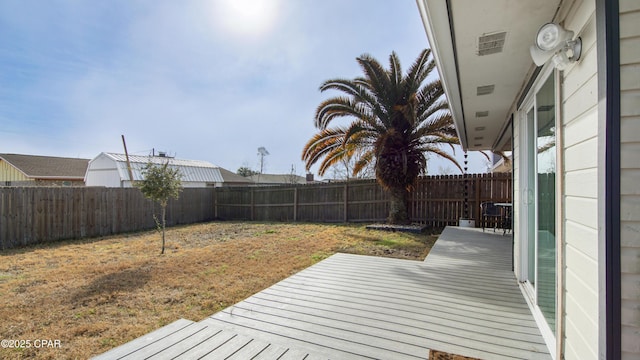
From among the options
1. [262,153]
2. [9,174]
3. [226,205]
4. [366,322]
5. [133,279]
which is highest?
[262,153]

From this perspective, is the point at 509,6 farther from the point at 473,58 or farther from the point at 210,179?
the point at 210,179

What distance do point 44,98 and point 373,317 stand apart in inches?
755

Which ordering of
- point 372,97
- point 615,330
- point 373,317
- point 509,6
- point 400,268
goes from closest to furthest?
point 615,330
point 509,6
point 373,317
point 400,268
point 372,97

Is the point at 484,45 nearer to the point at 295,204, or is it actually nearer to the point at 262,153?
the point at 295,204

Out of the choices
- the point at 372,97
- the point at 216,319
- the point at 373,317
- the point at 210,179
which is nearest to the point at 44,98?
the point at 210,179

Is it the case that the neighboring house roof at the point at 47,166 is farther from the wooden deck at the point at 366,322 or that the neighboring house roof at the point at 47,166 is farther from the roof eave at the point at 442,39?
the roof eave at the point at 442,39

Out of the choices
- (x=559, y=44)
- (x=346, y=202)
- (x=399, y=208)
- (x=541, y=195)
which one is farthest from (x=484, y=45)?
(x=346, y=202)

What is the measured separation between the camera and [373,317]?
8.77ft

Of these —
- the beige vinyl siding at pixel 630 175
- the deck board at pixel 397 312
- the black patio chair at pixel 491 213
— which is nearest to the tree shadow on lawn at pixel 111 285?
the deck board at pixel 397 312

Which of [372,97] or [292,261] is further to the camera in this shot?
[372,97]

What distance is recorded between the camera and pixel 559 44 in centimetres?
158

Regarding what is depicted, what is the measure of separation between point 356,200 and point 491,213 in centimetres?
469

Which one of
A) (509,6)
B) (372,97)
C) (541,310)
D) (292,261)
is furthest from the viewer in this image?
(372,97)

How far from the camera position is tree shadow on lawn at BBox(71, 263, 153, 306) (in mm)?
A: 3518
